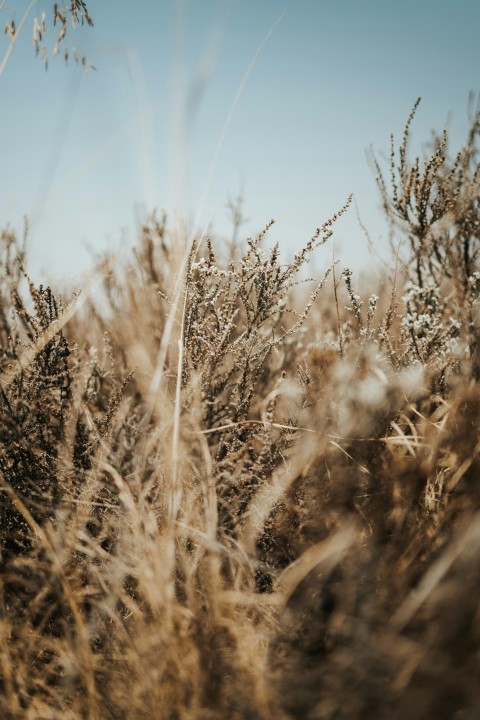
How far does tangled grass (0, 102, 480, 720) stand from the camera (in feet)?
2.39

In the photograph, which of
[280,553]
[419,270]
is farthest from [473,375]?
[419,270]

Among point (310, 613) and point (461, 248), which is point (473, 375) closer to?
point (310, 613)

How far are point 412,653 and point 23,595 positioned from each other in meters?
1.15

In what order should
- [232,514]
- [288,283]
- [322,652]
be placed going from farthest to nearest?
[288,283] < [232,514] < [322,652]

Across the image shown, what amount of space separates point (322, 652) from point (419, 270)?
2.42m

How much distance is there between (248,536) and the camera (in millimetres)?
1218

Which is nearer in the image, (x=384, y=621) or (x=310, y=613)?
(x=384, y=621)

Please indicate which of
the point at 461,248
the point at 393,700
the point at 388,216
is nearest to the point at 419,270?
the point at 461,248

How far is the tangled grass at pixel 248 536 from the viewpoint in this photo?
728 mm

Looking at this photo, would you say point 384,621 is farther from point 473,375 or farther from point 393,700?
point 473,375

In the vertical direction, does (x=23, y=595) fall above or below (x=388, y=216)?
below

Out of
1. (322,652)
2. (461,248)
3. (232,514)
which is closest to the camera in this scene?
(322,652)

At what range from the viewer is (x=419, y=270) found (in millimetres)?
2576

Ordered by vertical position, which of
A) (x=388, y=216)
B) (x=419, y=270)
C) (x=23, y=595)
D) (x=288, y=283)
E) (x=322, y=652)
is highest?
(x=388, y=216)
